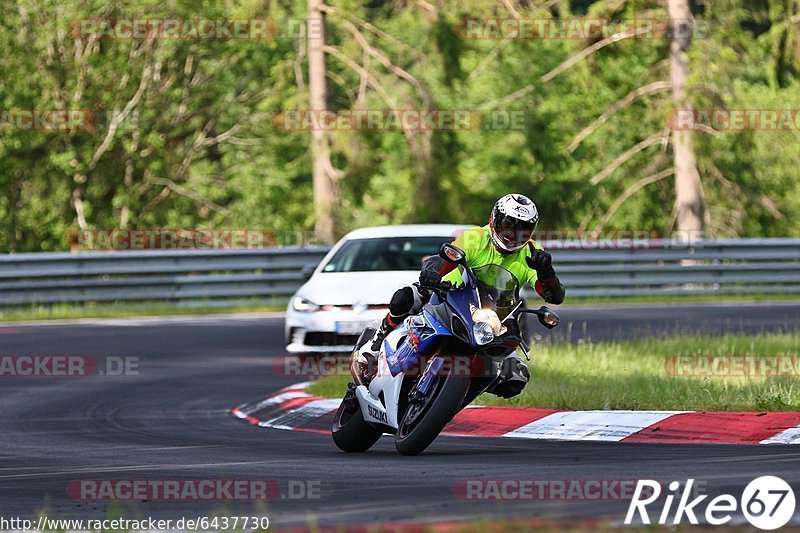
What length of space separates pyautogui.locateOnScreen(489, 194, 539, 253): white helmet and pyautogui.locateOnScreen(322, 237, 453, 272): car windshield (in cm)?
766

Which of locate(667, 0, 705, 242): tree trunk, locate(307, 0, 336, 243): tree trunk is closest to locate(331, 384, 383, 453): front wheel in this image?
locate(307, 0, 336, 243): tree trunk

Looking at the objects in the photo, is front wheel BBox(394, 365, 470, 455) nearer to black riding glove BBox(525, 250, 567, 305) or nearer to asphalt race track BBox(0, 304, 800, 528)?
asphalt race track BBox(0, 304, 800, 528)

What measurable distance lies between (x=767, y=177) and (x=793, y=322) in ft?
105

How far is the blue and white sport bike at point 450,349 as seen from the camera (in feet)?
31.3

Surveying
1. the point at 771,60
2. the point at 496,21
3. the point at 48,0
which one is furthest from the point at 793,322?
the point at 48,0

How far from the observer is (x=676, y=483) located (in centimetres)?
796

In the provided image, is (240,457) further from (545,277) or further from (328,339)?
(328,339)

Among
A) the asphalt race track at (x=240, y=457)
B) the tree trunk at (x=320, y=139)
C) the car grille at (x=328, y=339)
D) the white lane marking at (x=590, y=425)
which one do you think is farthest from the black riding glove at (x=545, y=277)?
the tree trunk at (x=320, y=139)

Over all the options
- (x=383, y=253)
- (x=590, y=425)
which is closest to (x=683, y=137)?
(x=383, y=253)

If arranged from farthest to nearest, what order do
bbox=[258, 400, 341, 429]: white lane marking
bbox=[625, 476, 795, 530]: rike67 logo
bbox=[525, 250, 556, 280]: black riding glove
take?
bbox=[258, 400, 341, 429]: white lane marking < bbox=[525, 250, 556, 280]: black riding glove < bbox=[625, 476, 795, 530]: rike67 logo

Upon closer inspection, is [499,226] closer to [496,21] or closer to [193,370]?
[193,370]

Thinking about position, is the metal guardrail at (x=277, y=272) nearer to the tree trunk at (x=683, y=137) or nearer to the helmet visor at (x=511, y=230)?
the tree trunk at (x=683, y=137)

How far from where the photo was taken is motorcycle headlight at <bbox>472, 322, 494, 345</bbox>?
949cm

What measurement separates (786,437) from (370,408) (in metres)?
2.60
